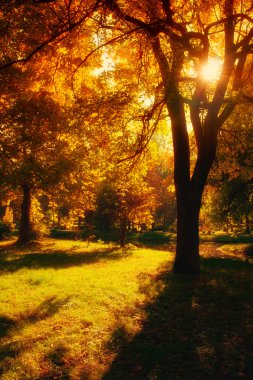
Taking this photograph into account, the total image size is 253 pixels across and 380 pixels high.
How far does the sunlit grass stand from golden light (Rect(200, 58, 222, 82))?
25.9ft

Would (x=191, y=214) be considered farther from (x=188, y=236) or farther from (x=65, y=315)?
(x=65, y=315)

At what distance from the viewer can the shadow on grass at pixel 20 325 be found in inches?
262

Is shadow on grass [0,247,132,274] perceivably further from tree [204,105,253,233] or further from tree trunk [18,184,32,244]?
tree [204,105,253,233]

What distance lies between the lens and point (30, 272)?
46.6 feet

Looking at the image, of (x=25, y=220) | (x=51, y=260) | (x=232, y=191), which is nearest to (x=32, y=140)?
(x=25, y=220)

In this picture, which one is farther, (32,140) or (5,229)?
(5,229)

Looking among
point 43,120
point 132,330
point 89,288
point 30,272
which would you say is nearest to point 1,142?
point 43,120

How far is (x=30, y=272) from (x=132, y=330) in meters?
6.86

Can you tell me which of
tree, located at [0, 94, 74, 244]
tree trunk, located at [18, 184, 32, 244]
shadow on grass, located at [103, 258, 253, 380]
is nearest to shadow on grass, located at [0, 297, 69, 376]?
shadow on grass, located at [103, 258, 253, 380]

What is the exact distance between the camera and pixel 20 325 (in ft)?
26.9

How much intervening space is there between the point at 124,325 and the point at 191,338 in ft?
5.29

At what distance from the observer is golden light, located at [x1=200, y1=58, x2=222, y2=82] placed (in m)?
13.7

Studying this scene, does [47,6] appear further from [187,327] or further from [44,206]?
[44,206]

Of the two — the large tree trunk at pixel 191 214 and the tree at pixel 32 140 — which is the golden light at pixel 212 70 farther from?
the tree at pixel 32 140
